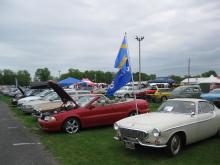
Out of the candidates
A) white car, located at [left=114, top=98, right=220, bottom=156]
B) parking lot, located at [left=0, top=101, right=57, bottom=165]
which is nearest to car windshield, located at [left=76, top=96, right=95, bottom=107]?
parking lot, located at [left=0, top=101, right=57, bottom=165]

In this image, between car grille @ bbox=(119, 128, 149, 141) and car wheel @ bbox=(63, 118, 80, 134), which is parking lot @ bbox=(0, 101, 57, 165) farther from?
car grille @ bbox=(119, 128, 149, 141)

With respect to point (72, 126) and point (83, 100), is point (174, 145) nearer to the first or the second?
point (72, 126)

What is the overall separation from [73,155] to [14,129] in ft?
18.7

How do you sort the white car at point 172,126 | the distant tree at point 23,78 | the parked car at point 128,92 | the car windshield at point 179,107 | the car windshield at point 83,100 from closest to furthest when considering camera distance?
1. the white car at point 172,126
2. the car windshield at point 179,107
3. the car windshield at point 83,100
4. the parked car at point 128,92
5. the distant tree at point 23,78

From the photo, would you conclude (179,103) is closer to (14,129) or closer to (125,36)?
(125,36)

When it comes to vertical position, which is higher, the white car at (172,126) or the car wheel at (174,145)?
the white car at (172,126)

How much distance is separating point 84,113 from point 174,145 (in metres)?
4.78

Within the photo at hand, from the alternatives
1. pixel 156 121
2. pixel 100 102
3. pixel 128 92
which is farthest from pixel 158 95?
pixel 156 121

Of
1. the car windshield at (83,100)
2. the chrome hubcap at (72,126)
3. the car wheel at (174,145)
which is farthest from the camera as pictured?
the car windshield at (83,100)

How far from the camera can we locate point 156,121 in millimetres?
7504

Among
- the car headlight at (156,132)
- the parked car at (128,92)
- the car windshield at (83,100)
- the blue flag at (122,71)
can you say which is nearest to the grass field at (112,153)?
the car headlight at (156,132)

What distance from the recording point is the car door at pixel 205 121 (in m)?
8.26

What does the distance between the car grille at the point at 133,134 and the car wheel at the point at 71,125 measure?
3892 mm

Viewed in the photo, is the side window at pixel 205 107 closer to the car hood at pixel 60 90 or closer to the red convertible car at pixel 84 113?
the red convertible car at pixel 84 113
